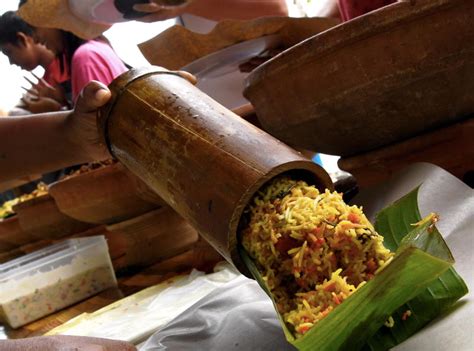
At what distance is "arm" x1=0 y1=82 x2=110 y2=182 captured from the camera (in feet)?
4.73

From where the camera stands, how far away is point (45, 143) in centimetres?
156

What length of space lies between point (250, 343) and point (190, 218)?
258 mm

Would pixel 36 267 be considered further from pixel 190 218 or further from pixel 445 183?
pixel 445 183

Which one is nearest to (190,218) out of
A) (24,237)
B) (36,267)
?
(36,267)

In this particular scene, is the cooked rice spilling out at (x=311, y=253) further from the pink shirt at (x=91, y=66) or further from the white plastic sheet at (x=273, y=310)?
the pink shirt at (x=91, y=66)

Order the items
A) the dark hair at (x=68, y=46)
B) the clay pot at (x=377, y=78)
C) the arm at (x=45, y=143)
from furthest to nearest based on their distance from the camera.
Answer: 1. the dark hair at (x=68, y=46)
2. the arm at (x=45, y=143)
3. the clay pot at (x=377, y=78)

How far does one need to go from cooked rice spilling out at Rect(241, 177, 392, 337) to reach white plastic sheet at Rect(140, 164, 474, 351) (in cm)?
13

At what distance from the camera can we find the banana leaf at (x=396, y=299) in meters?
0.70

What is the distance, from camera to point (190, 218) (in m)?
1.00

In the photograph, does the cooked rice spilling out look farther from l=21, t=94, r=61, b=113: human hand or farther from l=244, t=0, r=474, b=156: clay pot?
l=21, t=94, r=61, b=113: human hand

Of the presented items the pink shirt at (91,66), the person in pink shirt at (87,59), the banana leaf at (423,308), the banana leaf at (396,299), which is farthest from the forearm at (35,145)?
the pink shirt at (91,66)

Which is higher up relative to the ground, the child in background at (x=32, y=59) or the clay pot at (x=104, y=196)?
the child in background at (x=32, y=59)

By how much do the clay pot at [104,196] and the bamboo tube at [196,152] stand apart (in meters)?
0.91

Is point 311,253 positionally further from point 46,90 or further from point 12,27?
point 12,27
